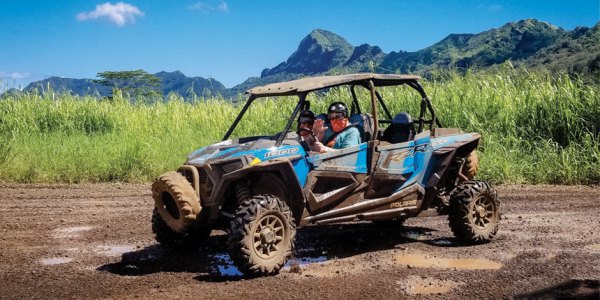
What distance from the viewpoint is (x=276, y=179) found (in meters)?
5.93

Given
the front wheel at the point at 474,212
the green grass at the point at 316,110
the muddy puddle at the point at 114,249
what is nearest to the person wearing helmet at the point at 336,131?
the front wheel at the point at 474,212

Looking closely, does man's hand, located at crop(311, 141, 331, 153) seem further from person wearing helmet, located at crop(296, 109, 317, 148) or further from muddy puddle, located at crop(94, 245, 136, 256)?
muddy puddle, located at crop(94, 245, 136, 256)

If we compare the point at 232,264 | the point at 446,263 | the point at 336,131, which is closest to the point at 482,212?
the point at 446,263

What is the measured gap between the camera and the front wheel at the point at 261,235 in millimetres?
5418

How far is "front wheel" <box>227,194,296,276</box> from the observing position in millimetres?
5418

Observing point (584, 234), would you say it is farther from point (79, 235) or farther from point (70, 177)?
point (70, 177)

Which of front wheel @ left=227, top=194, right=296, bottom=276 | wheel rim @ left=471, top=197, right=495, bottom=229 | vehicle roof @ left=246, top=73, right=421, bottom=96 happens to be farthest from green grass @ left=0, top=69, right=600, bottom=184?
front wheel @ left=227, top=194, right=296, bottom=276

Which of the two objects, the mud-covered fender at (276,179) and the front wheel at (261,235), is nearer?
the front wheel at (261,235)

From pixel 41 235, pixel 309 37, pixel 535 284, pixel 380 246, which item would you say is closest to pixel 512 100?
pixel 380 246

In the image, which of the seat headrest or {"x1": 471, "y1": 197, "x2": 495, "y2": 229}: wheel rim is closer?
the seat headrest

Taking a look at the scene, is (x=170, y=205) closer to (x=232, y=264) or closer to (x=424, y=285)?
(x=232, y=264)

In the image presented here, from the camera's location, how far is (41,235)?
7.71m

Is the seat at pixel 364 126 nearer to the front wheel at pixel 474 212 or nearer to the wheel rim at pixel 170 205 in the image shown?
the front wheel at pixel 474 212

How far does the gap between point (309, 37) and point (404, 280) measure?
497 ft
